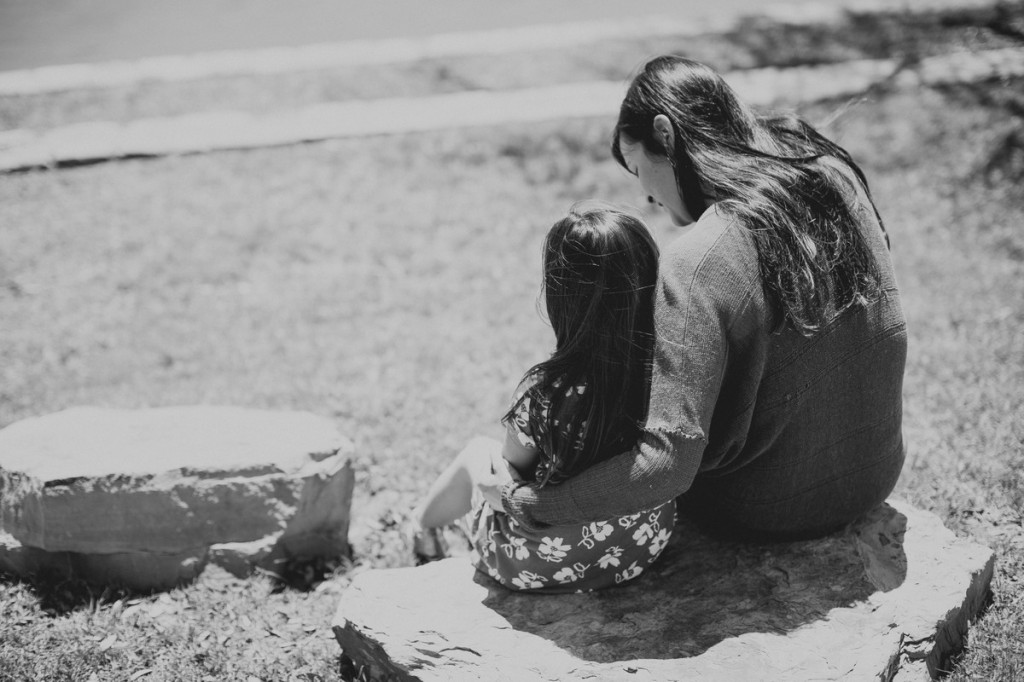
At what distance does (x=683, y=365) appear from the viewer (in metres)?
2.11

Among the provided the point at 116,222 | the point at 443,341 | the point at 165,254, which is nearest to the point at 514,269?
the point at 443,341

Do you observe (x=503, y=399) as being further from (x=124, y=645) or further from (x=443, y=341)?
(x=124, y=645)

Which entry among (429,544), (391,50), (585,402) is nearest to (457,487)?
(429,544)

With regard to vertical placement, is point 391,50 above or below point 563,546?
above

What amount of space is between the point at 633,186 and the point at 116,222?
3.45 meters

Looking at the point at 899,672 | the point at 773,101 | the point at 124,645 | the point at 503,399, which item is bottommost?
the point at 124,645

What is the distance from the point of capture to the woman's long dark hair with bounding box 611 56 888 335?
7.06ft

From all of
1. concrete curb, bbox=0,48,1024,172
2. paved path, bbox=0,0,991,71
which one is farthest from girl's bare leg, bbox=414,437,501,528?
paved path, bbox=0,0,991,71

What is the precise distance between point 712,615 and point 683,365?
81cm

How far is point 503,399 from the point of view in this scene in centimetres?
412

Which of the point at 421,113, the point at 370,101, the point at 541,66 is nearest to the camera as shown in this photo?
the point at 421,113

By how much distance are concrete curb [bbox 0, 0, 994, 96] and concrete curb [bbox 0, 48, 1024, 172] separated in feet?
2.57

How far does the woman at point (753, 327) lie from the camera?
6.97 ft

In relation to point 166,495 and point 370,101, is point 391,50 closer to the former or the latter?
point 370,101
